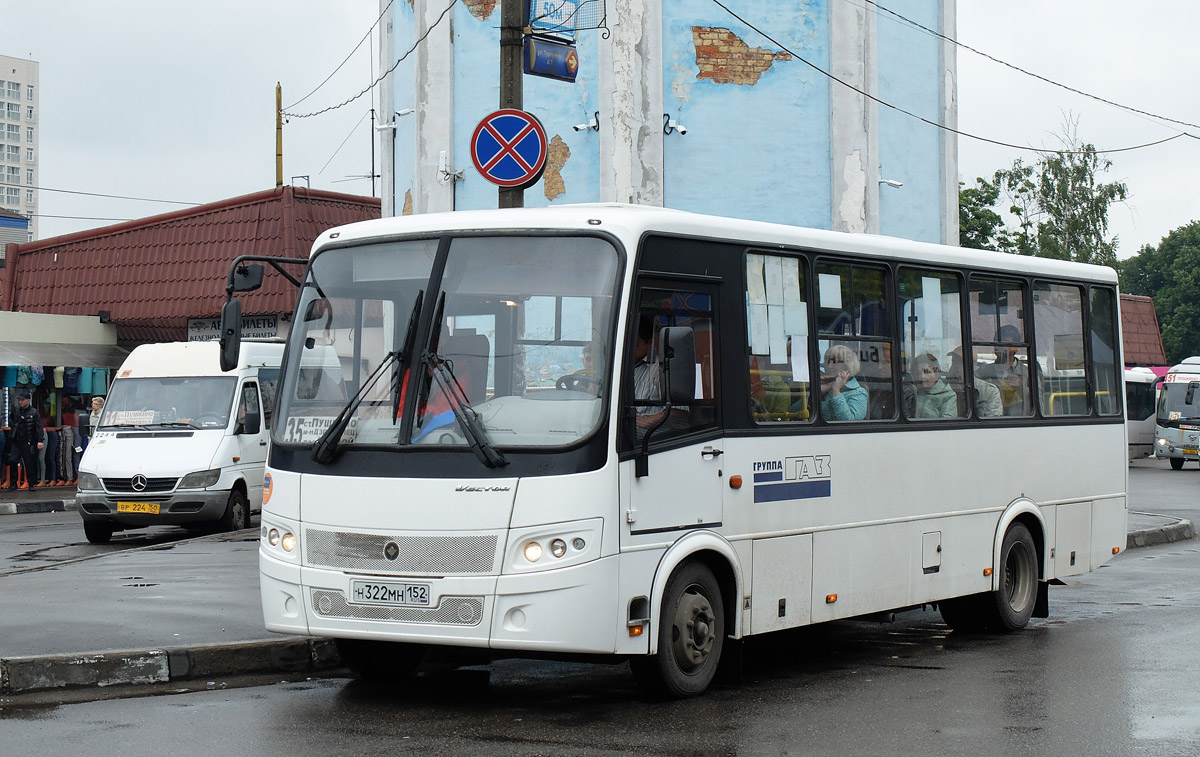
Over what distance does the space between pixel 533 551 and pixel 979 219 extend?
197ft

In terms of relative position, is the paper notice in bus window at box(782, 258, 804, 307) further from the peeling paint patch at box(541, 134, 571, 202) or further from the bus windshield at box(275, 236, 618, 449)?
the peeling paint patch at box(541, 134, 571, 202)

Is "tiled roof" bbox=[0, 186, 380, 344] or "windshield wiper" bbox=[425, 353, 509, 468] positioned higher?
"tiled roof" bbox=[0, 186, 380, 344]

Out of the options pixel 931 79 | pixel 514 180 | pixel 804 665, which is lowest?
pixel 804 665

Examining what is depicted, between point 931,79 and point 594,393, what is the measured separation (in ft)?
64.3

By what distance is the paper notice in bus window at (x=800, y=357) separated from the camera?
9.16 m

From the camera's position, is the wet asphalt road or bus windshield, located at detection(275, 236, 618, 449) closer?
the wet asphalt road

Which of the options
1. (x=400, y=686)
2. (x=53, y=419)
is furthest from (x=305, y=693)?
(x=53, y=419)

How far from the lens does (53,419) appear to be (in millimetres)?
30422

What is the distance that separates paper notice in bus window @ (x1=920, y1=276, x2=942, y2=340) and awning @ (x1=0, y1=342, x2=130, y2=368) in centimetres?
2234

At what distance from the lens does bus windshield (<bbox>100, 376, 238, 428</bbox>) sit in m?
19.0

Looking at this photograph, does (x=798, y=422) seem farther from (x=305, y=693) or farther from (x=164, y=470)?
(x=164, y=470)

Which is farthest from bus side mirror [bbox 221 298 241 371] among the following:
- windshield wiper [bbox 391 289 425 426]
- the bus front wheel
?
the bus front wheel

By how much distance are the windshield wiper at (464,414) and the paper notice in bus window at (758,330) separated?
6.25 feet

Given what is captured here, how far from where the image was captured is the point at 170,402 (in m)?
19.2
